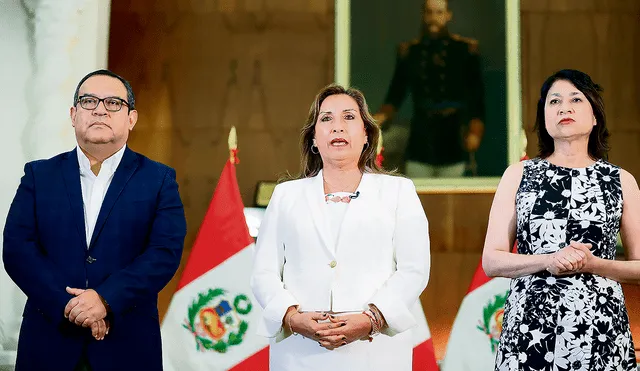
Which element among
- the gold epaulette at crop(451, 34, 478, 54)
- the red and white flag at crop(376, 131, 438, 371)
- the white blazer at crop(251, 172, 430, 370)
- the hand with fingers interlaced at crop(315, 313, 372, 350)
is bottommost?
the red and white flag at crop(376, 131, 438, 371)

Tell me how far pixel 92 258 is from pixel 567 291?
4.74 feet

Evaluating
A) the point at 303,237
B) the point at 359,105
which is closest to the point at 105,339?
the point at 303,237

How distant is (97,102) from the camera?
7.68 feet

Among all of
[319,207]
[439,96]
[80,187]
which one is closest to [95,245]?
[80,187]

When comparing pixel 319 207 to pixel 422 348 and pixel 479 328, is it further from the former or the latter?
pixel 479 328

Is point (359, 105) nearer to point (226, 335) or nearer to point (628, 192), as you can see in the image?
point (628, 192)

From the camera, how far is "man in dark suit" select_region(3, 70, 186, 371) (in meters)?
2.13

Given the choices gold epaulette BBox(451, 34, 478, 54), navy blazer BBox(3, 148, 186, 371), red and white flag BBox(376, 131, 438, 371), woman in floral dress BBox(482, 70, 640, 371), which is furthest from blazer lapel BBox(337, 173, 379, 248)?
gold epaulette BBox(451, 34, 478, 54)

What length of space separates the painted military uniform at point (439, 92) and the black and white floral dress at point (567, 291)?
1716mm

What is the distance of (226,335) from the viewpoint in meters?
3.50

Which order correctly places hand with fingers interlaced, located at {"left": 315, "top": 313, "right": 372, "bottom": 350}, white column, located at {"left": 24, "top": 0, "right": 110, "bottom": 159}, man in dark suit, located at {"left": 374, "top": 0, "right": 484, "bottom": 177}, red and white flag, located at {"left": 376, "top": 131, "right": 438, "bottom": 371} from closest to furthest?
hand with fingers interlaced, located at {"left": 315, "top": 313, "right": 372, "bottom": 350}
red and white flag, located at {"left": 376, "top": 131, "right": 438, "bottom": 371}
white column, located at {"left": 24, "top": 0, "right": 110, "bottom": 159}
man in dark suit, located at {"left": 374, "top": 0, "right": 484, "bottom": 177}

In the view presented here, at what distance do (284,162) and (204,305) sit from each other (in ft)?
3.36

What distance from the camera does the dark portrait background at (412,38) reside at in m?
4.05

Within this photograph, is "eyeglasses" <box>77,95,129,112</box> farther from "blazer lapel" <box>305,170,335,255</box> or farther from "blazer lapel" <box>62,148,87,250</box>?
"blazer lapel" <box>305,170,335,255</box>
